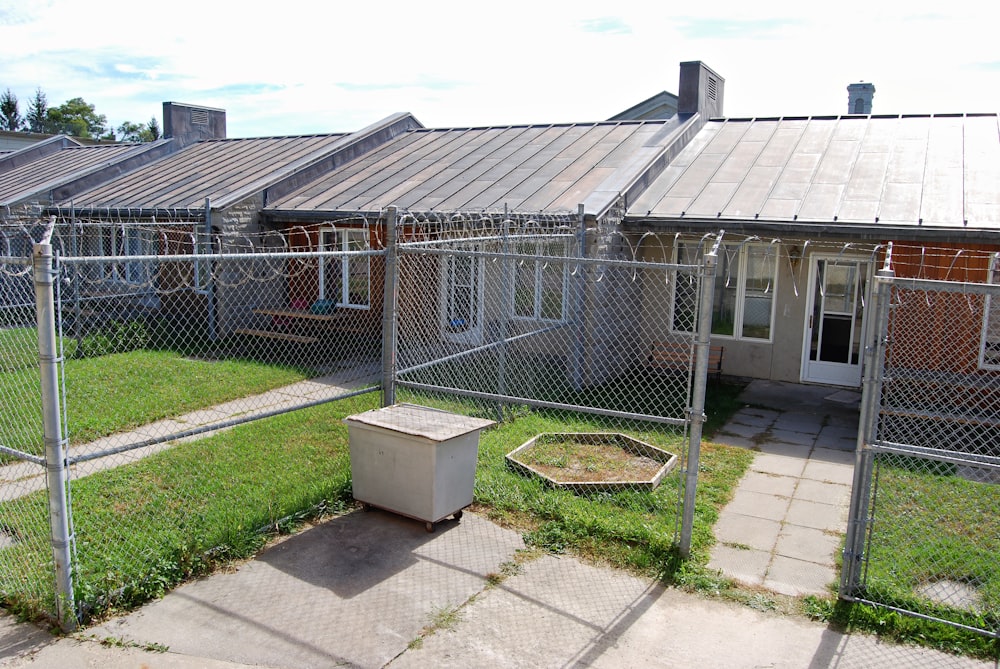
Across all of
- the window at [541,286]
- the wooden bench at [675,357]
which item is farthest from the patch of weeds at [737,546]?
the wooden bench at [675,357]

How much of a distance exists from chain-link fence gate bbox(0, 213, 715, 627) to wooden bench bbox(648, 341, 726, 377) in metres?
A: 0.05

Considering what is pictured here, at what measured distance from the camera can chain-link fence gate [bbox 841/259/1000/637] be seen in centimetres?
491

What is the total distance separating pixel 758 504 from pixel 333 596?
158 inches

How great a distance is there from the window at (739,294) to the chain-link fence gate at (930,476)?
2.14 m

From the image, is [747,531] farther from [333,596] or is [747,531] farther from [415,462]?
[333,596]

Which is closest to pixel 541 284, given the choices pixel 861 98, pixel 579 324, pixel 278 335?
pixel 579 324

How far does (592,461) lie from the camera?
7.82 m

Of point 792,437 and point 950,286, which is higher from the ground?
point 950,286

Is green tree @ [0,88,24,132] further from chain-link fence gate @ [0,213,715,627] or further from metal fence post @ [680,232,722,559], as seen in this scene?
metal fence post @ [680,232,722,559]

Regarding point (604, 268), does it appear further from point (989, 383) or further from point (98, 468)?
point (98, 468)

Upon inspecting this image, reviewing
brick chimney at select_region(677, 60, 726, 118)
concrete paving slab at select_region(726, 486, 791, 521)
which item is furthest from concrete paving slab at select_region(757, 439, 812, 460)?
brick chimney at select_region(677, 60, 726, 118)

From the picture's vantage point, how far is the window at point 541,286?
11.2 meters

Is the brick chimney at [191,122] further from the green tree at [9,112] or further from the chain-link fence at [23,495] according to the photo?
the green tree at [9,112]

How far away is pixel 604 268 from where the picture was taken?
11820mm
